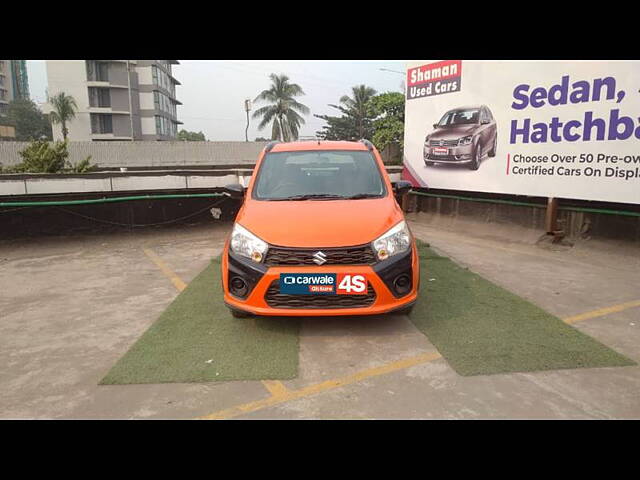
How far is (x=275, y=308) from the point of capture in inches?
152

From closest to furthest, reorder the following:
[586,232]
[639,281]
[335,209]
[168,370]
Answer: [168,370], [335,209], [639,281], [586,232]

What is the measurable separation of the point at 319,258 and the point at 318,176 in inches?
57.5

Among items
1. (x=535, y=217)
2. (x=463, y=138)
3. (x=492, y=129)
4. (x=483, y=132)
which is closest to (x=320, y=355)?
(x=535, y=217)

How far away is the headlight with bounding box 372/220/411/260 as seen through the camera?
3.89 meters

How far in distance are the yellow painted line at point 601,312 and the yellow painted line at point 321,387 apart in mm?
1747

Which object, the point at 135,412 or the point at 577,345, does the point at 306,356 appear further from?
the point at 577,345

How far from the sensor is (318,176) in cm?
497

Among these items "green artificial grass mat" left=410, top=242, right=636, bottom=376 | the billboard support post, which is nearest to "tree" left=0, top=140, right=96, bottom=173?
"green artificial grass mat" left=410, top=242, right=636, bottom=376

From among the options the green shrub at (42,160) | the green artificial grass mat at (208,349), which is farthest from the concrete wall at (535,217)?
the green shrub at (42,160)

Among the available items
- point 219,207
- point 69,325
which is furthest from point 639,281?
point 219,207

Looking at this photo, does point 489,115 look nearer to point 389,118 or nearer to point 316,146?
point 316,146

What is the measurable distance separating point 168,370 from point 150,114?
5940 centimetres

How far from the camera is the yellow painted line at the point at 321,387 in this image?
2.96 meters

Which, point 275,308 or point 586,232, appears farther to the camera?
point 586,232
